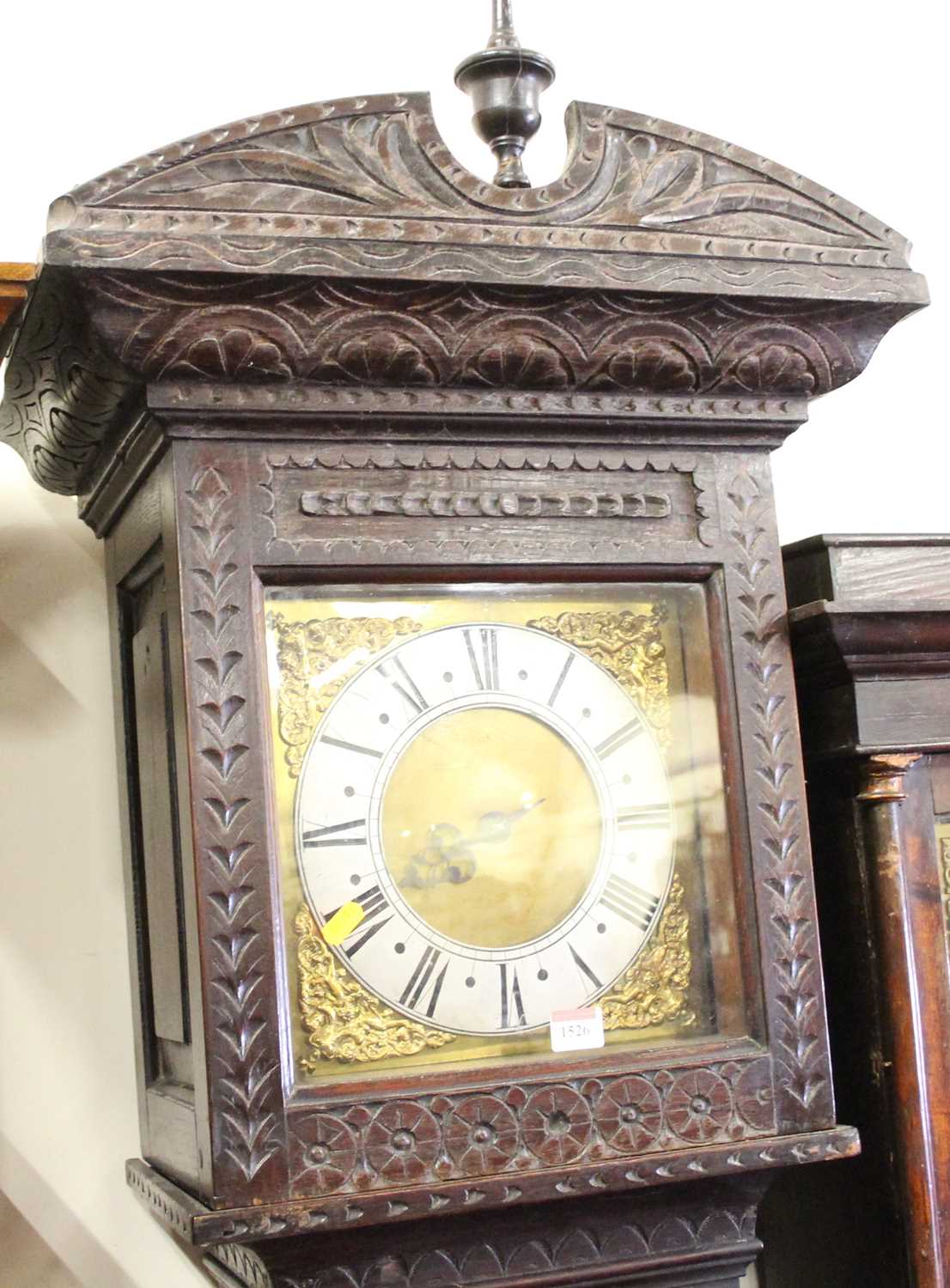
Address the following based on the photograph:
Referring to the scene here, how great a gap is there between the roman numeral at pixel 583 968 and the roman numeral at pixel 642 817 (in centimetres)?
10

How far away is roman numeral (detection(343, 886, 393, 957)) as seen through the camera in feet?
3.81

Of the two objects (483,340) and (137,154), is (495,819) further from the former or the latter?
(137,154)

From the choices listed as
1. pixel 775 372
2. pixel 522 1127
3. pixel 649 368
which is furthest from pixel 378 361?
pixel 522 1127

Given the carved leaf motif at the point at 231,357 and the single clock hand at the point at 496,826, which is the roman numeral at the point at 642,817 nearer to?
the single clock hand at the point at 496,826

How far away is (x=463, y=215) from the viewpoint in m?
1.18

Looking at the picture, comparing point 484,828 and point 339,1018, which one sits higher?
point 484,828

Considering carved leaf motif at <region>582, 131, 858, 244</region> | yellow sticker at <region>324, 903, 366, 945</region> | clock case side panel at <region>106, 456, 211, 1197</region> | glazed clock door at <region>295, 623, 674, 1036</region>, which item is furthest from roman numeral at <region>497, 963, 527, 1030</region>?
carved leaf motif at <region>582, 131, 858, 244</region>

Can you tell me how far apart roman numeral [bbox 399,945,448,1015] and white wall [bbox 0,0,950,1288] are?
0.42 m

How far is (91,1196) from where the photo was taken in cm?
145

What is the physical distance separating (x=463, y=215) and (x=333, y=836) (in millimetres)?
464

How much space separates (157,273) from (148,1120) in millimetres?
723

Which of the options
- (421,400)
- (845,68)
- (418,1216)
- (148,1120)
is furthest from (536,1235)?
(845,68)

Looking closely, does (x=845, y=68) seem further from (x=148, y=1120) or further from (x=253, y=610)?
(x=148, y=1120)

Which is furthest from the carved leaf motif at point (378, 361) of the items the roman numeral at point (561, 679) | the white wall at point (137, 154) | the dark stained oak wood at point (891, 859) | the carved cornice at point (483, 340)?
the white wall at point (137, 154)
